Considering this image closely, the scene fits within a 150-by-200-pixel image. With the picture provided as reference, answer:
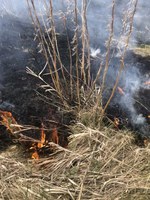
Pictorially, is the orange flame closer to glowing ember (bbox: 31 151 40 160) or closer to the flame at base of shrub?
the flame at base of shrub

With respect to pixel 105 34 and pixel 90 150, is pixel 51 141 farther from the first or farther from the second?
pixel 105 34

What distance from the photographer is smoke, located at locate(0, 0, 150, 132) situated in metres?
4.34

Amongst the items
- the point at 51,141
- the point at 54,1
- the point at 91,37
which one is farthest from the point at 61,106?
the point at 54,1

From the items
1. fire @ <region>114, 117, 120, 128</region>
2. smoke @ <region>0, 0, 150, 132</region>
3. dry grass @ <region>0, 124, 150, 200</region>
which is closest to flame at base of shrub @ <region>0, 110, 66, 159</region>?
dry grass @ <region>0, 124, 150, 200</region>

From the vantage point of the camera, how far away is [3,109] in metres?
4.20

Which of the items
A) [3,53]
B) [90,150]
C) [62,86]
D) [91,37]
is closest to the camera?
[90,150]

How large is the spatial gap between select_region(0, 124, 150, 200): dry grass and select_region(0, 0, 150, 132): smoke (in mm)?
644

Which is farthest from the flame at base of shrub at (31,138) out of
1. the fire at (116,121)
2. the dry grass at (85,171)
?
the fire at (116,121)

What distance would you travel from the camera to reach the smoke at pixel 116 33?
434 cm

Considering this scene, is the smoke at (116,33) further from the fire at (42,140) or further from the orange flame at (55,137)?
the fire at (42,140)

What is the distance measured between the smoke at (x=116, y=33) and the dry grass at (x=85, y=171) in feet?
2.11

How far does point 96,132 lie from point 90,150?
247 millimetres

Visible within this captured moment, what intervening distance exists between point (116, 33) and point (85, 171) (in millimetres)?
3441

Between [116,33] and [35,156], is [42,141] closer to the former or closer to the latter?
[35,156]
